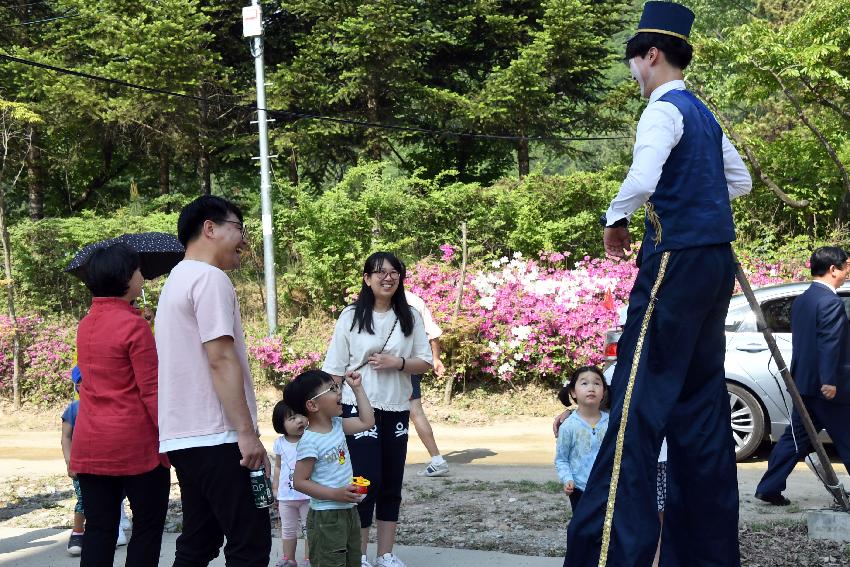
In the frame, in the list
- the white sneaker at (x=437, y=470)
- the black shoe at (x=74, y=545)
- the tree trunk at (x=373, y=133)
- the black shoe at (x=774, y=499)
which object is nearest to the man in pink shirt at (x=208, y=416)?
the black shoe at (x=74, y=545)

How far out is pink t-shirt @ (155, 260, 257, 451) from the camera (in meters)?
3.73

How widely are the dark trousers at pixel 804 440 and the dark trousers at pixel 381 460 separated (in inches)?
112

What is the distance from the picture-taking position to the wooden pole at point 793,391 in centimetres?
406

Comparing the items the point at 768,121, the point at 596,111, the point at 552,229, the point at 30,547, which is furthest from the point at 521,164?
the point at 30,547

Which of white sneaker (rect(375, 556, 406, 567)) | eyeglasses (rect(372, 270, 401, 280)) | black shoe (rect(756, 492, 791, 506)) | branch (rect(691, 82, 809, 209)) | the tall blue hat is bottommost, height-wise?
black shoe (rect(756, 492, 791, 506))

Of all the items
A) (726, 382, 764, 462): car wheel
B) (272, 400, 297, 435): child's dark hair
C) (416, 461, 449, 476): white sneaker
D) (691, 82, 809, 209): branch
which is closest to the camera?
(272, 400, 297, 435): child's dark hair

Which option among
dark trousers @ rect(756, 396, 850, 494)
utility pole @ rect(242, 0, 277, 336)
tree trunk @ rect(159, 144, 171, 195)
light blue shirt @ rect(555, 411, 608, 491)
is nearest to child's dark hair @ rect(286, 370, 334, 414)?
light blue shirt @ rect(555, 411, 608, 491)

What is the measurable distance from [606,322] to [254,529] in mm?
9503

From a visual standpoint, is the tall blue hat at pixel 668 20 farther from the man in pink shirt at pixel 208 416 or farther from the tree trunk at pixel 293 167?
the tree trunk at pixel 293 167

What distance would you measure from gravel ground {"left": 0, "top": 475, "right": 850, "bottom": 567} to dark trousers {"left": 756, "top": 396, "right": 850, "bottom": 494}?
0.62 metres

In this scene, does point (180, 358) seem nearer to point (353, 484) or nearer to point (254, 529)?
point (254, 529)

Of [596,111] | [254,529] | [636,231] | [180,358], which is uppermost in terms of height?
[596,111]

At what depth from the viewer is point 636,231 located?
18281 mm

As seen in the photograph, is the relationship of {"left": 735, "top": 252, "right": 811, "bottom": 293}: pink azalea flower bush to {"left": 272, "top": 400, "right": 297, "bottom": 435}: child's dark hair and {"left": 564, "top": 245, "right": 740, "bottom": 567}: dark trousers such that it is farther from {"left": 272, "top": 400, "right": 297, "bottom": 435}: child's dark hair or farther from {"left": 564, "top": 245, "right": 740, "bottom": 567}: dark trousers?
{"left": 564, "top": 245, "right": 740, "bottom": 567}: dark trousers
